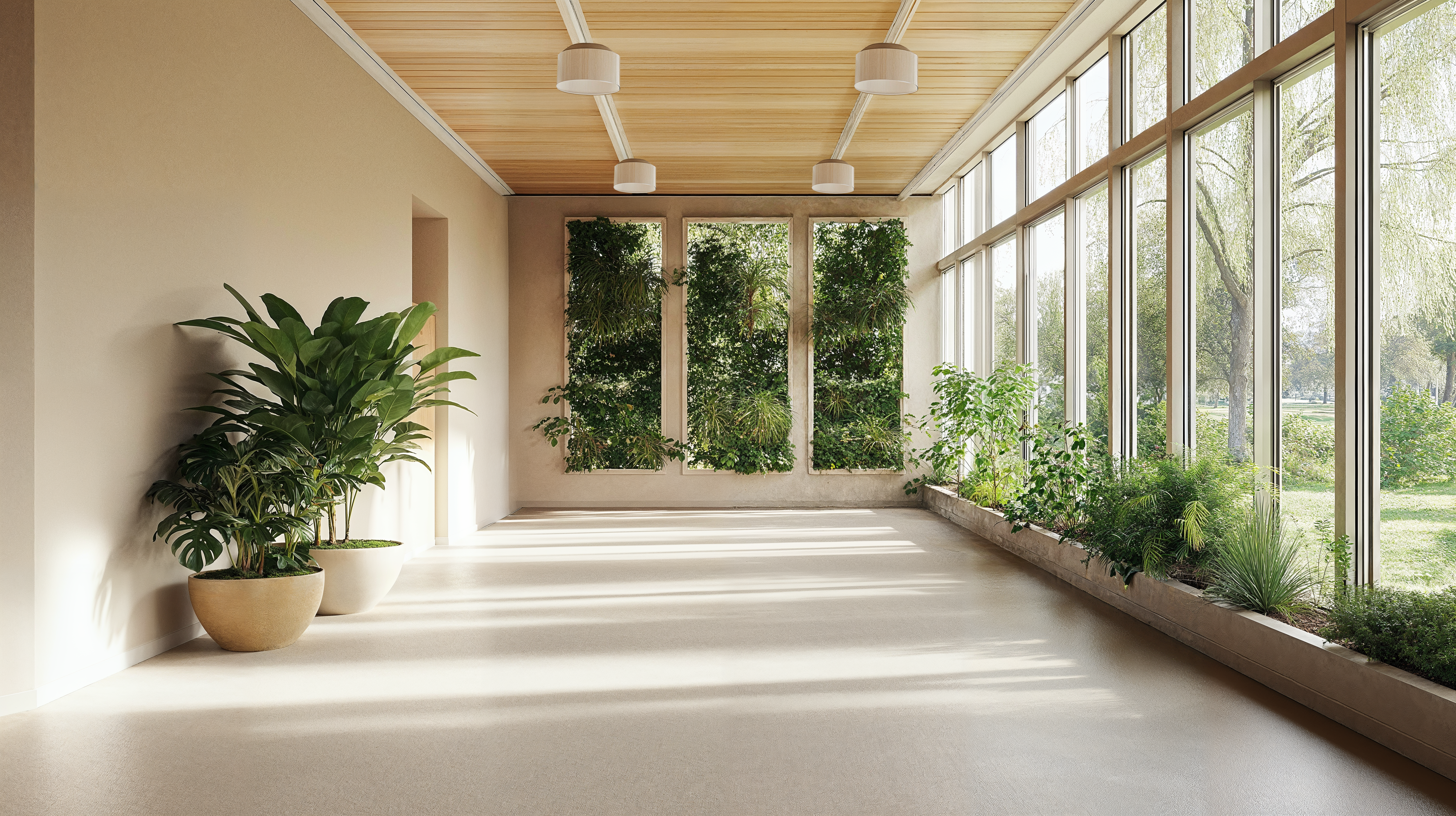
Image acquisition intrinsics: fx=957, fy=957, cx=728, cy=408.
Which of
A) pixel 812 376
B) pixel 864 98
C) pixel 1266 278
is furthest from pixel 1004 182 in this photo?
pixel 1266 278

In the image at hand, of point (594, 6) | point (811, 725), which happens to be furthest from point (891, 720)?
point (594, 6)

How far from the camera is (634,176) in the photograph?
27.7 feet

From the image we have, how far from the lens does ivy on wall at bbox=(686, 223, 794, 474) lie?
35.8 feet

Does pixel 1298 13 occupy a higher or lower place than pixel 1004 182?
lower

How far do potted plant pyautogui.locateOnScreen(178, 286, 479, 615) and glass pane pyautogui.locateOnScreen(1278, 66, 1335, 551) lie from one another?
4.07 meters

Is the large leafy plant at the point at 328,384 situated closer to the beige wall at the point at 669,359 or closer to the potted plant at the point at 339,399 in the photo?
the potted plant at the point at 339,399

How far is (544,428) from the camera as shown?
11.0 m

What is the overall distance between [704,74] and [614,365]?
4.66 m

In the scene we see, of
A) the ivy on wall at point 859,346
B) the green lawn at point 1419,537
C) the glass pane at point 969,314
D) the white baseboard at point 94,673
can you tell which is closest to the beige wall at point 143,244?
the white baseboard at point 94,673

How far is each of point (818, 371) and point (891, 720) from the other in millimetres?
7699

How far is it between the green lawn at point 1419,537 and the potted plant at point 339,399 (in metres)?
4.23

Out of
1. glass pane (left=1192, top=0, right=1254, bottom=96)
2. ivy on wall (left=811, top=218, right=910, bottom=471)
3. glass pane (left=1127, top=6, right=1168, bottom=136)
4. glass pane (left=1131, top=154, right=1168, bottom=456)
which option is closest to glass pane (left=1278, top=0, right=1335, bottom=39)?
glass pane (left=1192, top=0, right=1254, bottom=96)

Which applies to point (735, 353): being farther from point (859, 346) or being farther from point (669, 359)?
point (859, 346)

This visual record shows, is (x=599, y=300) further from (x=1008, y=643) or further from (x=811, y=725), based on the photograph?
(x=811, y=725)
